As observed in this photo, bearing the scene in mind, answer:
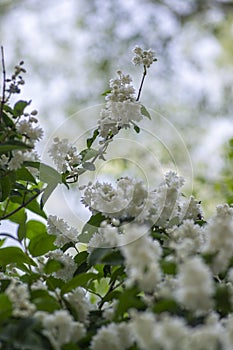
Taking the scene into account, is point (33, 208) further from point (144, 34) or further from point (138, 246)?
point (144, 34)

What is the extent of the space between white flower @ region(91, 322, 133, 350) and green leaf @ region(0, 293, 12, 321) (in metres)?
0.07

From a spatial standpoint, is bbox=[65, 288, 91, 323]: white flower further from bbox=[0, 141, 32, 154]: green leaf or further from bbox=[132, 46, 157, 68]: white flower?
bbox=[132, 46, 157, 68]: white flower

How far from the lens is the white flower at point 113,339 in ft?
1.48

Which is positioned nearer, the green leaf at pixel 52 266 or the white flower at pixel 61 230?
the green leaf at pixel 52 266

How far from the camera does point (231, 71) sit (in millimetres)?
4484

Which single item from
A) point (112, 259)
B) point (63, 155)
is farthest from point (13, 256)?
point (112, 259)

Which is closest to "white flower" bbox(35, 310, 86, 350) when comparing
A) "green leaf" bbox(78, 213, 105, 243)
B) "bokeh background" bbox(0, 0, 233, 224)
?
"green leaf" bbox(78, 213, 105, 243)

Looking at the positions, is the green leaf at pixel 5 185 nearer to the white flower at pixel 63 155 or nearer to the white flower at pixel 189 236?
the white flower at pixel 63 155

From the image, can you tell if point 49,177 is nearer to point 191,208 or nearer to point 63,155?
point 63,155

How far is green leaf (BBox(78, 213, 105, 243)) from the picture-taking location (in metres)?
0.67

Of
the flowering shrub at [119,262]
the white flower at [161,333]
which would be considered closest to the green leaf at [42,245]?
the flowering shrub at [119,262]

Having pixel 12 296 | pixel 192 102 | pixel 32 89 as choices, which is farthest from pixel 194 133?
pixel 12 296

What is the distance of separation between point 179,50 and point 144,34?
0.34 m

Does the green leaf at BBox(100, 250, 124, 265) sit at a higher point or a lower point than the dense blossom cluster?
lower
